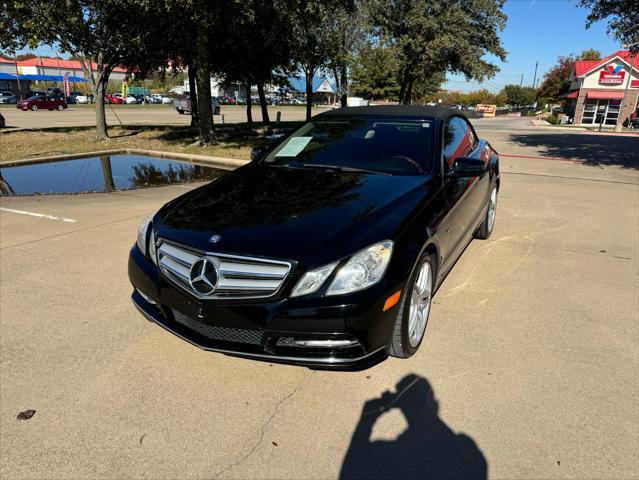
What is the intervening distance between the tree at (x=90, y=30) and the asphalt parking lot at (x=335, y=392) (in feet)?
38.1

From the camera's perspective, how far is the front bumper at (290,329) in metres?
2.40

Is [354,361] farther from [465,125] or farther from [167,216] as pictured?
[465,125]

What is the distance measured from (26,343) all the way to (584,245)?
19.0 ft

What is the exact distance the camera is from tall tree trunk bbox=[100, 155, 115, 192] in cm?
897

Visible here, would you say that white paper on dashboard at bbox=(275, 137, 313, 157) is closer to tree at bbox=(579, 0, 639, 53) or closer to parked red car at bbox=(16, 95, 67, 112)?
tree at bbox=(579, 0, 639, 53)

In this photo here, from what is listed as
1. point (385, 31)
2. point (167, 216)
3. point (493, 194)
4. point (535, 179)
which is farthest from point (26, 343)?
point (385, 31)

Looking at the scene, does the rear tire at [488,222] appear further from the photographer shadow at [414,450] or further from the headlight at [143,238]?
the headlight at [143,238]

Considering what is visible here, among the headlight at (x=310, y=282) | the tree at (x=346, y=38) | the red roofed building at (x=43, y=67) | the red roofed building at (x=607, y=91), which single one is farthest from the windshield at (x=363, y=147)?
the red roofed building at (x=43, y=67)

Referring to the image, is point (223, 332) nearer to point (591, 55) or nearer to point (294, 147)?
point (294, 147)

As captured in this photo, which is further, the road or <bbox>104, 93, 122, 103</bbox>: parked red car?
<bbox>104, 93, 122, 103</bbox>: parked red car

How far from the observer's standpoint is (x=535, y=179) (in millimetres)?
10367

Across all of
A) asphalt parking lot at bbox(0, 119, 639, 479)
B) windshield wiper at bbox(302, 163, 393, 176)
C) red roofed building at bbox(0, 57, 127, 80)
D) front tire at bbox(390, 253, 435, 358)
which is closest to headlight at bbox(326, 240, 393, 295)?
front tire at bbox(390, 253, 435, 358)

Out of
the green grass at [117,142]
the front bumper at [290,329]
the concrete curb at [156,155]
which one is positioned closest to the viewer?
the front bumper at [290,329]

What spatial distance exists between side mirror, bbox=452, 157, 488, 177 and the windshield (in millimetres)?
231
